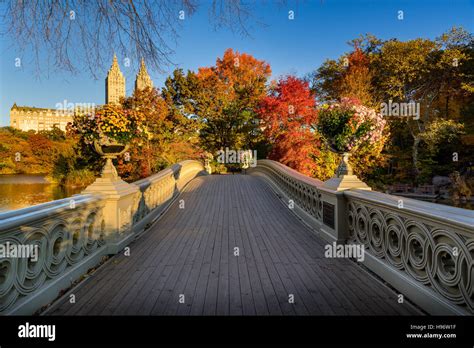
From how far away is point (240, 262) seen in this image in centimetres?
407

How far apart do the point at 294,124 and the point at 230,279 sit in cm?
1421

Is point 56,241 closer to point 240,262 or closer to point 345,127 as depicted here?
point 240,262

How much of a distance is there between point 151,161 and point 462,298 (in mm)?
21461

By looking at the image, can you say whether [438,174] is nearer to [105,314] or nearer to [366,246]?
[366,246]

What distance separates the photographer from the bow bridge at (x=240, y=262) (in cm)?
247

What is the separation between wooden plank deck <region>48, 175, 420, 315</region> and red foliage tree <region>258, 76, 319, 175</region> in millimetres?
10896

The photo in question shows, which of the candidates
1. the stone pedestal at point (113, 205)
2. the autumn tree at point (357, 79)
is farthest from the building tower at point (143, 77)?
the autumn tree at point (357, 79)

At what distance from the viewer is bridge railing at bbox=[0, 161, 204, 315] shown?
2.34 metres

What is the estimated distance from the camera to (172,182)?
988cm

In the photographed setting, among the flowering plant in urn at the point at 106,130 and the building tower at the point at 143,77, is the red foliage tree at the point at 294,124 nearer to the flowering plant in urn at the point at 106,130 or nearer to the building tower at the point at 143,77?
the flowering plant in urn at the point at 106,130

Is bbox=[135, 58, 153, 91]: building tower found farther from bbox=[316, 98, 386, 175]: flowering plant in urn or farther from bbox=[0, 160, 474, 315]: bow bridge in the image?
bbox=[316, 98, 386, 175]: flowering plant in urn

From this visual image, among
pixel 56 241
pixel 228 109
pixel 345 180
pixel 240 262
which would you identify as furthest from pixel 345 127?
pixel 228 109

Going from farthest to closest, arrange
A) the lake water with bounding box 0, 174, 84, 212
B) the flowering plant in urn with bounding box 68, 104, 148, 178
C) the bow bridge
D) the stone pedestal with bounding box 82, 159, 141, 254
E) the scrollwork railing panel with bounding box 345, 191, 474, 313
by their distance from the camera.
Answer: the lake water with bounding box 0, 174, 84, 212 < the flowering plant in urn with bounding box 68, 104, 148, 178 < the stone pedestal with bounding box 82, 159, 141, 254 < the bow bridge < the scrollwork railing panel with bounding box 345, 191, 474, 313

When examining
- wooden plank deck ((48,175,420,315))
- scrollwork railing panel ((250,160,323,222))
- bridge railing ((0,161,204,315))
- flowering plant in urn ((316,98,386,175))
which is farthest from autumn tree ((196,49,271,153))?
bridge railing ((0,161,204,315))
